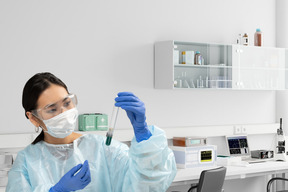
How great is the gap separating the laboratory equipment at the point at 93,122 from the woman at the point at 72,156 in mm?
1978

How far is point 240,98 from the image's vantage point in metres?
5.10

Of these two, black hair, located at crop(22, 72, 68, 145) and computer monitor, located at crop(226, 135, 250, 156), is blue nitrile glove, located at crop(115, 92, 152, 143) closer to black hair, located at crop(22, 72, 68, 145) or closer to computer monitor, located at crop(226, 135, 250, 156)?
black hair, located at crop(22, 72, 68, 145)

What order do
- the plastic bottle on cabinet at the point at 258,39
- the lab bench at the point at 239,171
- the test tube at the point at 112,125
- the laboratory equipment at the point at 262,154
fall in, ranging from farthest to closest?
the plastic bottle on cabinet at the point at 258,39, the laboratory equipment at the point at 262,154, the lab bench at the point at 239,171, the test tube at the point at 112,125

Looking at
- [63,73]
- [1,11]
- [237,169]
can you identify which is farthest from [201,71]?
[1,11]

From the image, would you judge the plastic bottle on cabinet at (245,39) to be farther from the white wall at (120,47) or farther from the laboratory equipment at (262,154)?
the laboratory equipment at (262,154)

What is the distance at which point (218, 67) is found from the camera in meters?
4.56

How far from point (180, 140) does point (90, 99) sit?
941mm

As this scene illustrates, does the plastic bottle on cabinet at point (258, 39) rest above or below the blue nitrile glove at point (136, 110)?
above

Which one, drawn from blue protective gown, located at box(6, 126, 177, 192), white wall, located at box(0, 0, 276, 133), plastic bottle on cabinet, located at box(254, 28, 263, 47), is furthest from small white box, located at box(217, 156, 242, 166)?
blue protective gown, located at box(6, 126, 177, 192)

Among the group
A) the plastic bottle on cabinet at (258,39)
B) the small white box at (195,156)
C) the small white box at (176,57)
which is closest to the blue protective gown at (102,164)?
the small white box at (195,156)

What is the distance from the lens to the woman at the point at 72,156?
1632mm

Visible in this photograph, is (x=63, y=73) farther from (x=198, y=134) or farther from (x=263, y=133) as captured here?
(x=263, y=133)

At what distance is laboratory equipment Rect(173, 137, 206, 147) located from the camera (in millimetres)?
4258

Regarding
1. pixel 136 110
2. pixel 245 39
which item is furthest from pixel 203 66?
pixel 136 110
